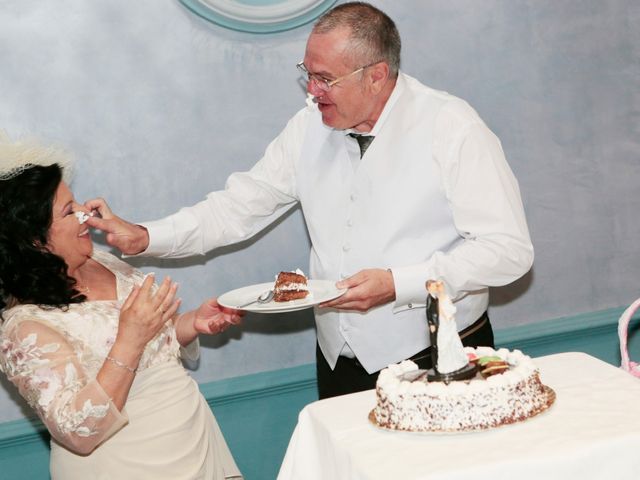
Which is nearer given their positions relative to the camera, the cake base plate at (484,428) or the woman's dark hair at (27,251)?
the cake base plate at (484,428)

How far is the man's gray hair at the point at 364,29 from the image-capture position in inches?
109

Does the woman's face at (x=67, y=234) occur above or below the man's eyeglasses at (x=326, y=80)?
below

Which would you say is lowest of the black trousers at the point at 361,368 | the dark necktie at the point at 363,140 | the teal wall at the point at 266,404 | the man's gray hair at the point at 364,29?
the teal wall at the point at 266,404

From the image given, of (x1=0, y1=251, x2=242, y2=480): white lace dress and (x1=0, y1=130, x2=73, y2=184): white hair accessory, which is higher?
(x1=0, y1=130, x2=73, y2=184): white hair accessory

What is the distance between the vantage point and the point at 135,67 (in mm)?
3170

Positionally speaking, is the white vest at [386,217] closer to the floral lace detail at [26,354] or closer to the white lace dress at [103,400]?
the white lace dress at [103,400]

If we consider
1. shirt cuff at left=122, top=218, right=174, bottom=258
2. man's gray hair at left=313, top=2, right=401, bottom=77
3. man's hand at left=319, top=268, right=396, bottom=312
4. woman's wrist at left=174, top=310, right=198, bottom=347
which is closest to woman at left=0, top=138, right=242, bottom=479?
woman's wrist at left=174, top=310, right=198, bottom=347

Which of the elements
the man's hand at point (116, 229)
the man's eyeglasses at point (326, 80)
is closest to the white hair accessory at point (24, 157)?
the man's hand at point (116, 229)

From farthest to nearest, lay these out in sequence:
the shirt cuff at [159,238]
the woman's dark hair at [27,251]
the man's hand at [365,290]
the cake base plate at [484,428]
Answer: the shirt cuff at [159,238] < the man's hand at [365,290] < the woman's dark hair at [27,251] < the cake base plate at [484,428]

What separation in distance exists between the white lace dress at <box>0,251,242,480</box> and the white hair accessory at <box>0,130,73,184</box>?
0.32 m

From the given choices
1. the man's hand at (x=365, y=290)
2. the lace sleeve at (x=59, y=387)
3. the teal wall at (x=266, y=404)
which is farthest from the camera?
the teal wall at (x=266, y=404)

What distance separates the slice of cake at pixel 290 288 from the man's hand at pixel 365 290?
0.22 feet

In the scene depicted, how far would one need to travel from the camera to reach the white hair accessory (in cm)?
249

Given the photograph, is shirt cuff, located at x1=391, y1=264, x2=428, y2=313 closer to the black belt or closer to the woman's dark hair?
the black belt
